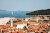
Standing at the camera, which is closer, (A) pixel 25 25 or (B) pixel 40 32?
(B) pixel 40 32

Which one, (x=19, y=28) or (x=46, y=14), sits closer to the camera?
(x=19, y=28)

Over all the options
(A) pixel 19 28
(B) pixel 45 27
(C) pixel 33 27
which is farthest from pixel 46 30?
(A) pixel 19 28

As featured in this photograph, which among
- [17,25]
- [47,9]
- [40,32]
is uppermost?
[47,9]

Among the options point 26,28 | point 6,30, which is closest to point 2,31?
point 6,30

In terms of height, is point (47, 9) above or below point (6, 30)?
above

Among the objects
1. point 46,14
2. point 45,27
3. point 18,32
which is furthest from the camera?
point 46,14

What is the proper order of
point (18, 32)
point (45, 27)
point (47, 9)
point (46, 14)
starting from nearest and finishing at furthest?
point (18, 32), point (45, 27), point (46, 14), point (47, 9)

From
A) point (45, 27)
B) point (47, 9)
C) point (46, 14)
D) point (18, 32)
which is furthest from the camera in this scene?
point (47, 9)

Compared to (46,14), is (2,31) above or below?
below

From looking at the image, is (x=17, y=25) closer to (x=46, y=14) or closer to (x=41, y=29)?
(x=41, y=29)

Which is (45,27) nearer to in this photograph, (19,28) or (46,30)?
(46,30)
